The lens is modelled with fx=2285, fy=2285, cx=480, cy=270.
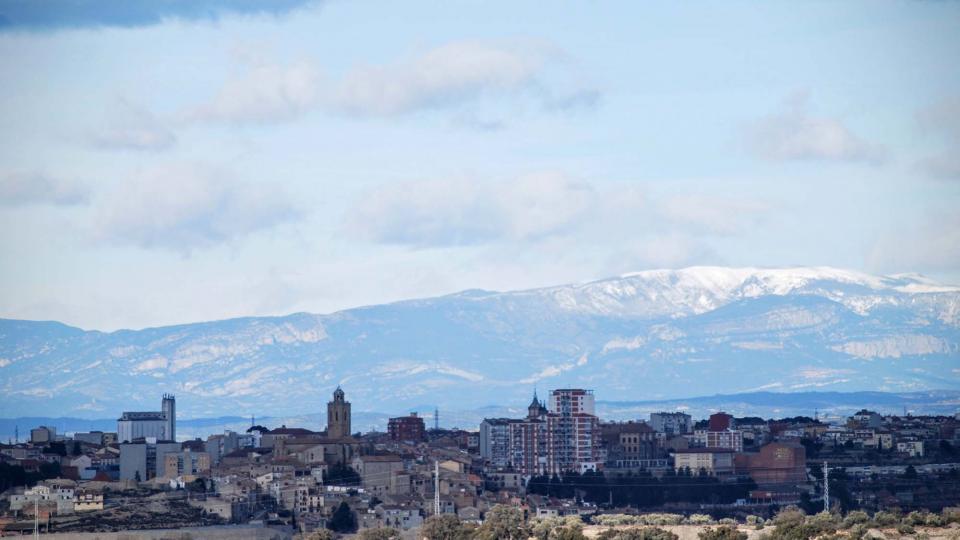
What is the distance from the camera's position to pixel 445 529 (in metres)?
69.1

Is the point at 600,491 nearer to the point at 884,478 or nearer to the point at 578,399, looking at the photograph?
the point at 884,478

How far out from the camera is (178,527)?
73.3m

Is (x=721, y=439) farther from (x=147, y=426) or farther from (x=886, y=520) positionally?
(x=886, y=520)

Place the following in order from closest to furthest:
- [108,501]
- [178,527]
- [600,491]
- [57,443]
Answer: [178,527] < [108,501] < [600,491] < [57,443]

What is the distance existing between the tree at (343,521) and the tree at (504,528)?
240 inches

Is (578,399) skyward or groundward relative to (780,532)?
skyward

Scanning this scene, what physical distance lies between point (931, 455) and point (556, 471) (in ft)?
62.0

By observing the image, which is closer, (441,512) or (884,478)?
(441,512)

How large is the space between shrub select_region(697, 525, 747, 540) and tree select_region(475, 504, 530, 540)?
5.29 meters

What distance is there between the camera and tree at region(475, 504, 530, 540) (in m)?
65.3

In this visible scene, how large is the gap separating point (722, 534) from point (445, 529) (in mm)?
9856

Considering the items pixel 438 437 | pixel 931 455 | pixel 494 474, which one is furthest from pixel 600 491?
pixel 438 437

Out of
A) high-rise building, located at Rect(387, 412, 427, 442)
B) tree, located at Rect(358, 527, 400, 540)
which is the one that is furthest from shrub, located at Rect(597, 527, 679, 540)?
high-rise building, located at Rect(387, 412, 427, 442)

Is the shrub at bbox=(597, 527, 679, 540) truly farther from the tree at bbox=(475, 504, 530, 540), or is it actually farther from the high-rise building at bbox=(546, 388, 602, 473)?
the high-rise building at bbox=(546, 388, 602, 473)
